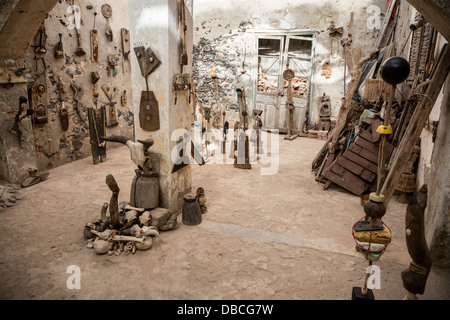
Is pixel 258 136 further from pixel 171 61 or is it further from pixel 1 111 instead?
pixel 1 111

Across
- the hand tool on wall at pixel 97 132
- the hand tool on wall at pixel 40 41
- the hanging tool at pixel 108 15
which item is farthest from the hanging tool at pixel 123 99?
the hand tool on wall at pixel 40 41

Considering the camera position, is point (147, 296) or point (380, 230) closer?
point (380, 230)

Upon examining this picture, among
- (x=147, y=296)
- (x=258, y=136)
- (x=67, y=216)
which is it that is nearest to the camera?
(x=147, y=296)

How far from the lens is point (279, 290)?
9.82ft

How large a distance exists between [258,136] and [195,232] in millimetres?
4327

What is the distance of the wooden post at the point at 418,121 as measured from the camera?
3.43m

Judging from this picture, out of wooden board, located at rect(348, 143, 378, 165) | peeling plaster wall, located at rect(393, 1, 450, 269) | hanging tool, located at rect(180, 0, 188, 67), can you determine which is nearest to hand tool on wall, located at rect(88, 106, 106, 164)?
hanging tool, located at rect(180, 0, 188, 67)

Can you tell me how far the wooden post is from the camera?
11.2ft

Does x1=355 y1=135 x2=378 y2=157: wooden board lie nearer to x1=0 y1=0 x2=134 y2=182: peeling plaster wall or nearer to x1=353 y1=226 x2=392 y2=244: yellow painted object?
x1=353 y1=226 x2=392 y2=244: yellow painted object

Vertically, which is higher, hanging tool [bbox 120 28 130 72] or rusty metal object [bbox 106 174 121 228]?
hanging tool [bbox 120 28 130 72]

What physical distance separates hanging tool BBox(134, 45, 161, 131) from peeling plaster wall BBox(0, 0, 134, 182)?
2.92 metres

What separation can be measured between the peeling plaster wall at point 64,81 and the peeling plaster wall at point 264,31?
3.89m

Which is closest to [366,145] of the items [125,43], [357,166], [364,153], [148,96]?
[364,153]

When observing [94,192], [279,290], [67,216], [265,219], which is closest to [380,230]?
[279,290]
